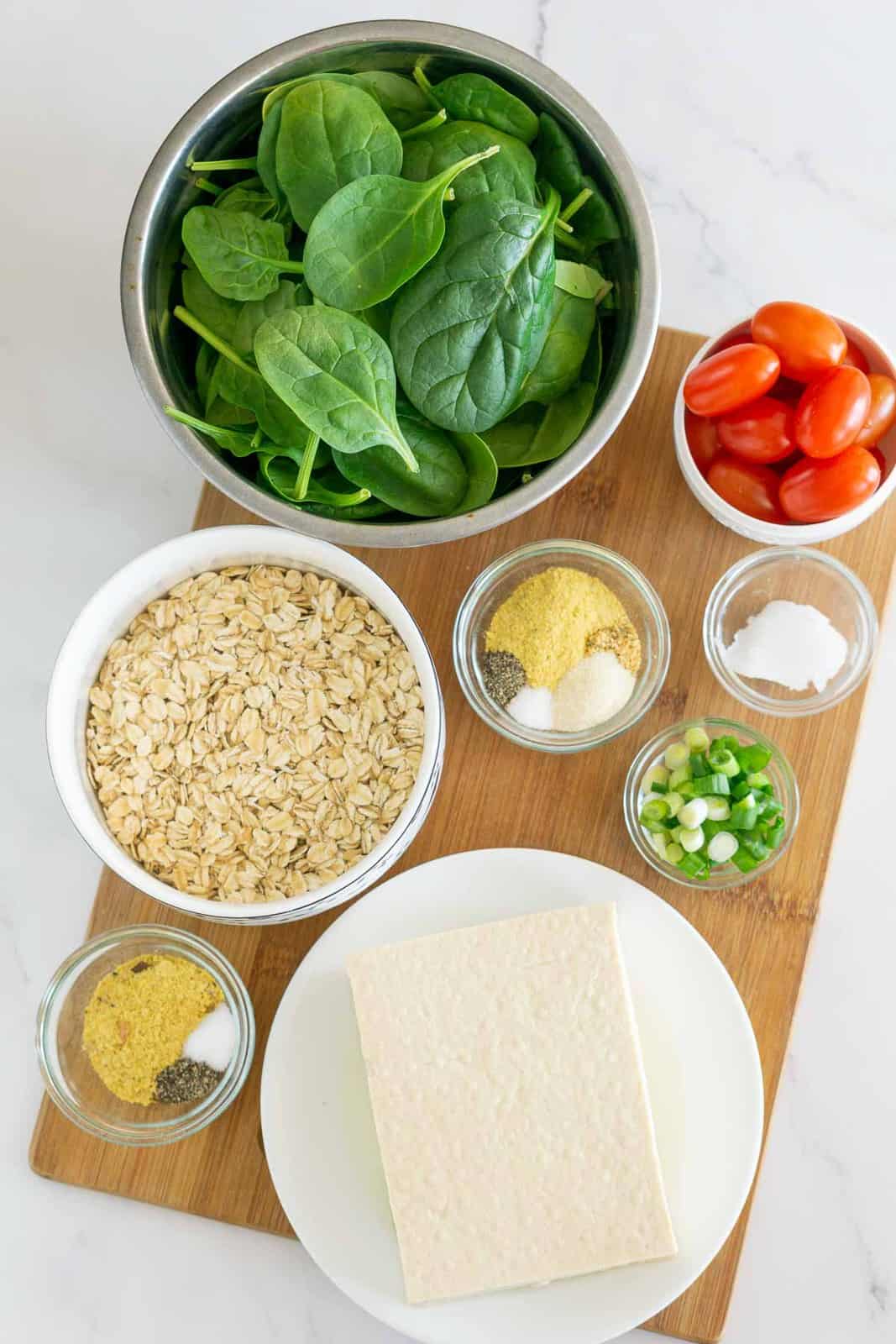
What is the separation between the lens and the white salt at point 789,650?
114 centimetres

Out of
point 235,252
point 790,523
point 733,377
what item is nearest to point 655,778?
point 790,523

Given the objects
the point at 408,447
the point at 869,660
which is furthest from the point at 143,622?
the point at 869,660

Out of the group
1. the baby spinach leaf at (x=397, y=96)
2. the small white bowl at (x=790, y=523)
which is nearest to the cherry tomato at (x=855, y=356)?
the small white bowl at (x=790, y=523)

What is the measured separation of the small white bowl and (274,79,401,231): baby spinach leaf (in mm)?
346

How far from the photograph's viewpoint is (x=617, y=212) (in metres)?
0.96

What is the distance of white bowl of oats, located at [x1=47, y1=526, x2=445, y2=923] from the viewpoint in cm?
108

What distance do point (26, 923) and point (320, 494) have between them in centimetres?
72

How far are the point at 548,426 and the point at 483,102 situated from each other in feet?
0.84

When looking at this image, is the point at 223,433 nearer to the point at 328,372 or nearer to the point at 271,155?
the point at 328,372

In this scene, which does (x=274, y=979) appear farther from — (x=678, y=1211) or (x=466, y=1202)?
(x=678, y=1211)

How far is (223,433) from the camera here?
0.96 metres

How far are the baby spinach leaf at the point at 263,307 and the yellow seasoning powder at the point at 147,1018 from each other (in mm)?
568

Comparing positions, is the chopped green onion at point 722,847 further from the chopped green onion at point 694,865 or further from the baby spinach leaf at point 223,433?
the baby spinach leaf at point 223,433

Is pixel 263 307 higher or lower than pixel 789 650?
higher
